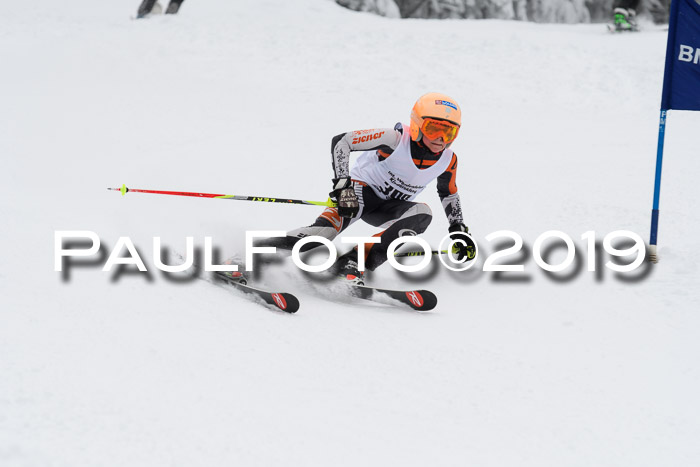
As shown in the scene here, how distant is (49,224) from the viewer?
439cm

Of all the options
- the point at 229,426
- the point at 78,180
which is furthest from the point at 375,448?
the point at 78,180

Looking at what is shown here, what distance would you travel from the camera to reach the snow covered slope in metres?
2.25

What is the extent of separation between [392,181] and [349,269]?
78cm

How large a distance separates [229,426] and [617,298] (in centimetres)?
316

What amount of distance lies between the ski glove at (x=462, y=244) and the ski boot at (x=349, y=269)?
77 centimetres

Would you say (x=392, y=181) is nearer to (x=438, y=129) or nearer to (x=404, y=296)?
(x=438, y=129)

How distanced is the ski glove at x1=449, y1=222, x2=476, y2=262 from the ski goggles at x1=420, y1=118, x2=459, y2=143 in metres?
0.75

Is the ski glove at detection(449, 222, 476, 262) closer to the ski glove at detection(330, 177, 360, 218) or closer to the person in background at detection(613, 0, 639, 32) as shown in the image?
the ski glove at detection(330, 177, 360, 218)

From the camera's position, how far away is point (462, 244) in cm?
495

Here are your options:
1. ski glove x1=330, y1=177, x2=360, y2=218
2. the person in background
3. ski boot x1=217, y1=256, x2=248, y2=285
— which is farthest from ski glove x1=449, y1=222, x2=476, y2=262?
the person in background
